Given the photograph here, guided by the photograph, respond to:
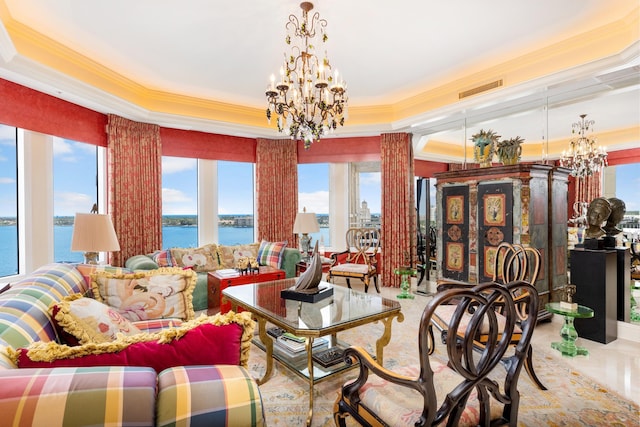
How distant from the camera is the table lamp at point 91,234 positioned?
111 inches

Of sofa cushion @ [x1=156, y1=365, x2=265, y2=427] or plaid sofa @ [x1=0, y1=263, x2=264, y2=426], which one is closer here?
plaid sofa @ [x1=0, y1=263, x2=264, y2=426]

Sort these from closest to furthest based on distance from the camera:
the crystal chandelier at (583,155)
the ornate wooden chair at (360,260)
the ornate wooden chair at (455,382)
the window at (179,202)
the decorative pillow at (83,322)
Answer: the ornate wooden chair at (455,382) → the decorative pillow at (83,322) → the crystal chandelier at (583,155) → the ornate wooden chair at (360,260) → the window at (179,202)

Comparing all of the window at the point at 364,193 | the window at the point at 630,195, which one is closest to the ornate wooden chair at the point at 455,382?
the window at the point at 630,195

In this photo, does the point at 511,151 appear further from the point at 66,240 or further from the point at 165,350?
the point at 66,240

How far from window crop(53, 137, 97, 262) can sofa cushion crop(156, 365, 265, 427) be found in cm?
383

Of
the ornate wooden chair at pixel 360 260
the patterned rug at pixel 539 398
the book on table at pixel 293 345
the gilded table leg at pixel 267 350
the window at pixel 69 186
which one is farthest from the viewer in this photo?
the ornate wooden chair at pixel 360 260

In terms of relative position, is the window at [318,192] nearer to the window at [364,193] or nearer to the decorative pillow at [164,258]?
the window at [364,193]

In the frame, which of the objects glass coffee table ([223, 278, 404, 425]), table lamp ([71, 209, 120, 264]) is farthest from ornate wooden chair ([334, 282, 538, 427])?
table lamp ([71, 209, 120, 264])

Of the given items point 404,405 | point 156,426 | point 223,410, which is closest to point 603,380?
point 404,405

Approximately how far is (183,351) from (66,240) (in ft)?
13.0

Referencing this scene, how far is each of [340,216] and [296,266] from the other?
171cm

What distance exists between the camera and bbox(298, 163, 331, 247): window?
646 cm

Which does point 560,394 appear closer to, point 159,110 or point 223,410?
point 223,410

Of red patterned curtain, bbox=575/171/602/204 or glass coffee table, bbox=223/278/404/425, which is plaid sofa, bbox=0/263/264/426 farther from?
red patterned curtain, bbox=575/171/602/204
